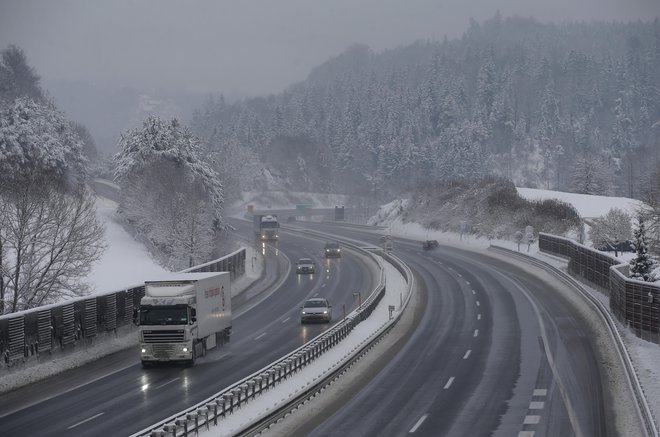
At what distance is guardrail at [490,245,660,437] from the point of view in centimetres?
2366

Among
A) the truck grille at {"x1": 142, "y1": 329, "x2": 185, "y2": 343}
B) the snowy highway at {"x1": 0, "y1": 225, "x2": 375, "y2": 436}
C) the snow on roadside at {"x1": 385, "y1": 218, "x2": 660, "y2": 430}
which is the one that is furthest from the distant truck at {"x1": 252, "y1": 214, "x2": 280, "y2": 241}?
the truck grille at {"x1": 142, "y1": 329, "x2": 185, "y2": 343}

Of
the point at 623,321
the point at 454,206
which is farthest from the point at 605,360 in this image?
the point at 454,206

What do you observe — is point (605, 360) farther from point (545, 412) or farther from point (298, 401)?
point (298, 401)

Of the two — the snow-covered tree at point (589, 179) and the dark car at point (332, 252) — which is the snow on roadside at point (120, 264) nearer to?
the dark car at point (332, 252)

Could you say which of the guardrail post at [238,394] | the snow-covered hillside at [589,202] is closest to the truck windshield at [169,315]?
the guardrail post at [238,394]

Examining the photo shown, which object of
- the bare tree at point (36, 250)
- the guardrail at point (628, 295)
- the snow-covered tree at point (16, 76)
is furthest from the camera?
the snow-covered tree at point (16, 76)

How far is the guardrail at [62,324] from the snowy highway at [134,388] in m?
1.44

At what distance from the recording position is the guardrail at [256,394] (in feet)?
74.7

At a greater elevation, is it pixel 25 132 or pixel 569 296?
pixel 25 132

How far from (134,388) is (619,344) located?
2038 cm

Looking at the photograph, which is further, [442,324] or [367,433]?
[442,324]

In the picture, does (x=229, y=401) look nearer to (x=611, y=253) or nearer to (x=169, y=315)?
(x=169, y=315)

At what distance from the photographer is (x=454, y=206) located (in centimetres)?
14162

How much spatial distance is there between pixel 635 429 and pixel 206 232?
7020cm
